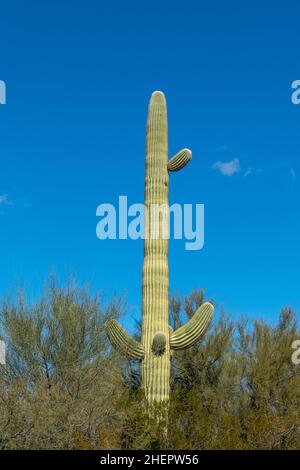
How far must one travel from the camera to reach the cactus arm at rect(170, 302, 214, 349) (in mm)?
11523

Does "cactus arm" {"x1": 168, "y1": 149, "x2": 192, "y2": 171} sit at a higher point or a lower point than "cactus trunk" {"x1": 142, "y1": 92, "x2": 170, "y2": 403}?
higher

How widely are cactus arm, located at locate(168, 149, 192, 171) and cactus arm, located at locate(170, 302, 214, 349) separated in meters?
3.01

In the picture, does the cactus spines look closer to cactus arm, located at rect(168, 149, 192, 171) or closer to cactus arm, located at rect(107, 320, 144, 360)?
cactus arm, located at rect(107, 320, 144, 360)

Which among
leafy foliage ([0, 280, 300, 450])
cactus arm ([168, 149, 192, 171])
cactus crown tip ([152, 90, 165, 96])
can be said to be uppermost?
cactus crown tip ([152, 90, 165, 96])

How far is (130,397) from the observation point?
11.6 metres

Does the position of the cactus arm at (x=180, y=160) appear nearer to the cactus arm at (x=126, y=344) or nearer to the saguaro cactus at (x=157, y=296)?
the saguaro cactus at (x=157, y=296)

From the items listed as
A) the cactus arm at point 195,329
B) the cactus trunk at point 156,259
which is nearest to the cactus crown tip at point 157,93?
the cactus trunk at point 156,259

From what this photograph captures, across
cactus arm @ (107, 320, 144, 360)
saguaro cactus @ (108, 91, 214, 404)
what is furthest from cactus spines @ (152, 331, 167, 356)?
cactus arm @ (107, 320, 144, 360)

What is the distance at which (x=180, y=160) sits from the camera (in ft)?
42.0

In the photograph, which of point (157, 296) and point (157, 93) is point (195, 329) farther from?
point (157, 93)

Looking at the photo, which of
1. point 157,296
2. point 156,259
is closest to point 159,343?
point 157,296

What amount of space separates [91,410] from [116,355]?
10.1 feet
